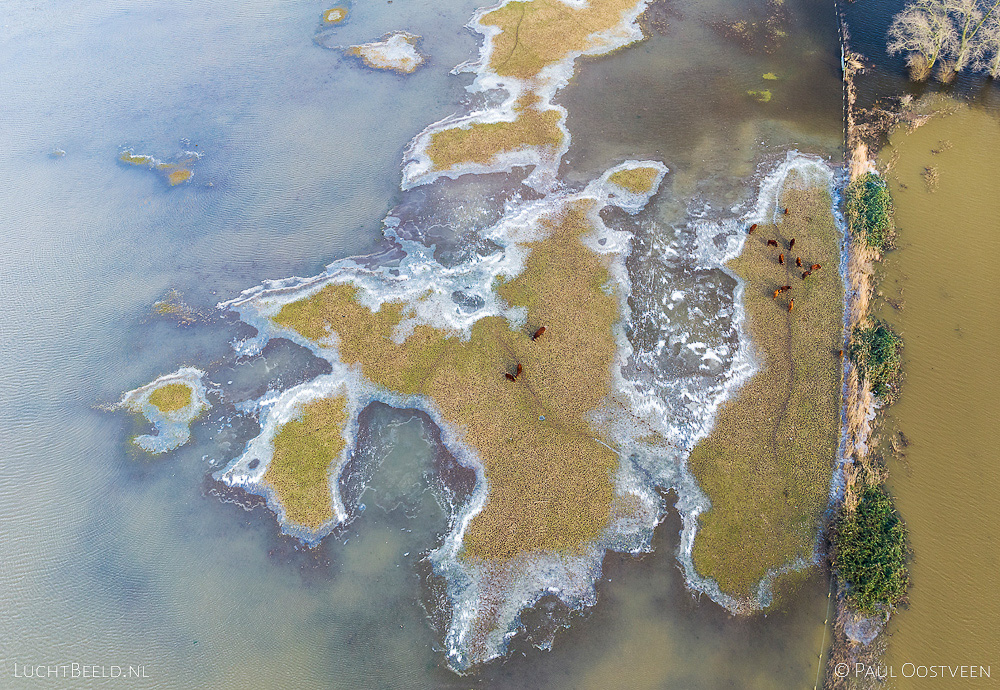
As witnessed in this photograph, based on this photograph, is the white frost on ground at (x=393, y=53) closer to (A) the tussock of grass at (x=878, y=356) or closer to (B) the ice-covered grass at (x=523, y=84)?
(B) the ice-covered grass at (x=523, y=84)

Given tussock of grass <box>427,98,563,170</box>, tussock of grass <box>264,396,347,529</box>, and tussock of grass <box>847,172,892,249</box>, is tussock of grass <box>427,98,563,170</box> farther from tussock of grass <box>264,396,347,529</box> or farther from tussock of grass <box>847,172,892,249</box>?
tussock of grass <box>264,396,347,529</box>

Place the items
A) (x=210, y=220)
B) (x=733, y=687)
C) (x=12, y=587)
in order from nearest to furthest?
(x=733, y=687) → (x=12, y=587) → (x=210, y=220)

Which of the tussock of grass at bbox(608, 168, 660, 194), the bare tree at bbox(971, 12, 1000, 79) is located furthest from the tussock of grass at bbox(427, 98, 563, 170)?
the bare tree at bbox(971, 12, 1000, 79)

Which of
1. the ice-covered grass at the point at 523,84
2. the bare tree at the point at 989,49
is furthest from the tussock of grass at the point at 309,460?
the bare tree at the point at 989,49

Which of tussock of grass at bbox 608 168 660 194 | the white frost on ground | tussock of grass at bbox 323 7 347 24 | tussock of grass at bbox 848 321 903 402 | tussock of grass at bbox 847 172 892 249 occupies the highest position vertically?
tussock of grass at bbox 323 7 347 24

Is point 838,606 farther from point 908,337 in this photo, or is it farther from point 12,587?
point 12,587

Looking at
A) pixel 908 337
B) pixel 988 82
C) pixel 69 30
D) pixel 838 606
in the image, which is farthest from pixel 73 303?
pixel 988 82
